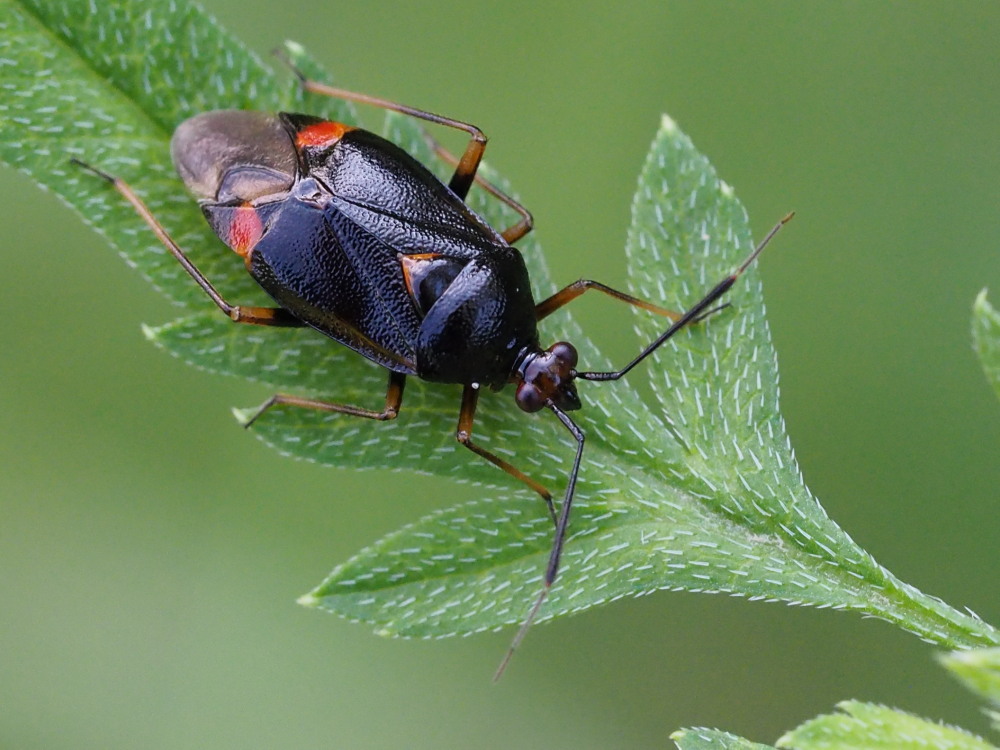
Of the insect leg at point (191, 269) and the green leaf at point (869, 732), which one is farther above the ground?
the green leaf at point (869, 732)

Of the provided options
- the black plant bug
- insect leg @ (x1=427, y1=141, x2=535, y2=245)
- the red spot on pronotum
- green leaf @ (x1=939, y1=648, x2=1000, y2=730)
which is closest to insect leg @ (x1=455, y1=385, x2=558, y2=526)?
the black plant bug

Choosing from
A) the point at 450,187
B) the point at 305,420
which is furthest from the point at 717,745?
the point at 450,187

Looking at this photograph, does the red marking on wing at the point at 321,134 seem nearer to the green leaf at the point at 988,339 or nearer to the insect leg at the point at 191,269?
the insect leg at the point at 191,269

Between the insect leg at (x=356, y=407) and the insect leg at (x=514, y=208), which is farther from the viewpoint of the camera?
the insect leg at (x=514, y=208)

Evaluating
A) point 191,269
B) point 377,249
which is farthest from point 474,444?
point 191,269

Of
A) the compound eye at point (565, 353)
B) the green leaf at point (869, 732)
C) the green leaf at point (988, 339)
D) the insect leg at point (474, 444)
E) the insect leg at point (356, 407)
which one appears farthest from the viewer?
the compound eye at point (565, 353)

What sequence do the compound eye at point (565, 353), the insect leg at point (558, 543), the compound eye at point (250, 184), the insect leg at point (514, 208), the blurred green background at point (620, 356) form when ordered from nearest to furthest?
the insect leg at point (558, 543) → the compound eye at point (565, 353) → the compound eye at point (250, 184) → the insect leg at point (514, 208) → the blurred green background at point (620, 356)

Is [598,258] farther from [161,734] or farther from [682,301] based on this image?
[161,734]

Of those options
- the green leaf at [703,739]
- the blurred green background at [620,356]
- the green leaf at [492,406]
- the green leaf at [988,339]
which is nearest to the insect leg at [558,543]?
the green leaf at [492,406]
